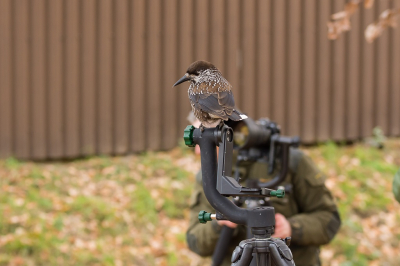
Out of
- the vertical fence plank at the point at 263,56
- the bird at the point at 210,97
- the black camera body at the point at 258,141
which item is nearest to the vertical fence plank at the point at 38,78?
the vertical fence plank at the point at 263,56

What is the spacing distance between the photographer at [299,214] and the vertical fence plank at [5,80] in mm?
5320

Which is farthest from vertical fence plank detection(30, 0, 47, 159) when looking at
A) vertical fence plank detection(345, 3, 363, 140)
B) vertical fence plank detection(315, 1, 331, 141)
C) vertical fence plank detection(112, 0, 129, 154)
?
vertical fence plank detection(345, 3, 363, 140)

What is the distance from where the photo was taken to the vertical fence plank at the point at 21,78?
7719 mm

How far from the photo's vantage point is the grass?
5.73m

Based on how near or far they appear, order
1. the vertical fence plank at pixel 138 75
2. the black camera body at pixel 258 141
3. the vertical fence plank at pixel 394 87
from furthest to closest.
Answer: the vertical fence plank at pixel 394 87
the vertical fence plank at pixel 138 75
the black camera body at pixel 258 141

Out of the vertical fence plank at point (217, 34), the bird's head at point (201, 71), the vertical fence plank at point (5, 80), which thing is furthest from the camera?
the vertical fence plank at point (217, 34)

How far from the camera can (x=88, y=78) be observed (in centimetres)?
786

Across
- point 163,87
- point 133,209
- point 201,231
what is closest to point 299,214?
point 201,231

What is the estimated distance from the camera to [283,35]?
8164 mm

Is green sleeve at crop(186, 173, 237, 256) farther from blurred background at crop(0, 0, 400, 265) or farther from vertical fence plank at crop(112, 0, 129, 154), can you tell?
vertical fence plank at crop(112, 0, 129, 154)

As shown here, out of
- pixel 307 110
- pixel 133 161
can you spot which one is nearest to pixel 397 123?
pixel 307 110

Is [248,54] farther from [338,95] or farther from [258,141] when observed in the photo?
[258,141]

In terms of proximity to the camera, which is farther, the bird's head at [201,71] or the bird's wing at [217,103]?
the bird's head at [201,71]

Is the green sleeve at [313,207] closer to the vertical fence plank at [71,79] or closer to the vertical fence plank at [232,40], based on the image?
the vertical fence plank at [232,40]
